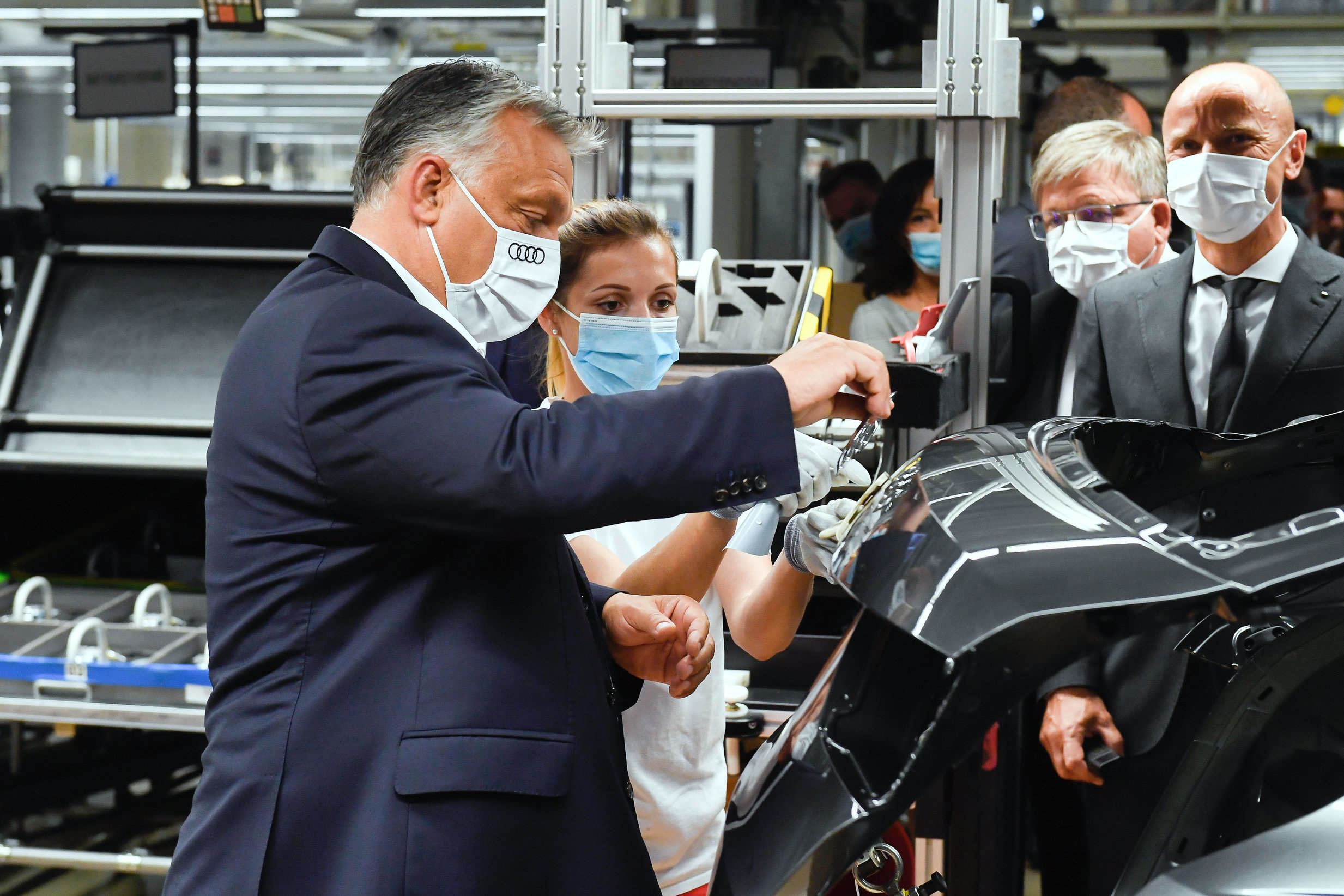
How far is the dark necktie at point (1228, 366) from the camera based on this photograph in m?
2.03

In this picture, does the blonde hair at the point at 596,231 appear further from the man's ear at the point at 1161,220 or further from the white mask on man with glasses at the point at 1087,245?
the man's ear at the point at 1161,220

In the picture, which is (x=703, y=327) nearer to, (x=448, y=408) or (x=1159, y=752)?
(x=1159, y=752)

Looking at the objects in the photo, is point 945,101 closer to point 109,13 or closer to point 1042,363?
point 1042,363

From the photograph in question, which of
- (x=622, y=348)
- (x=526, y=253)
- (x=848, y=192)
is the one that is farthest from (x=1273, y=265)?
(x=848, y=192)

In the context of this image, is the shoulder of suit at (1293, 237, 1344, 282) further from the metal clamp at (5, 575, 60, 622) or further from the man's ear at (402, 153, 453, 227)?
the metal clamp at (5, 575, 60, 622)

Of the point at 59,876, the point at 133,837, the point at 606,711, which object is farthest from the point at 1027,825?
the point at 59,876

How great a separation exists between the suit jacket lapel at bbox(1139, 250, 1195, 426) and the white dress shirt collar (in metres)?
0.03

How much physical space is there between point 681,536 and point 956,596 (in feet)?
2.10

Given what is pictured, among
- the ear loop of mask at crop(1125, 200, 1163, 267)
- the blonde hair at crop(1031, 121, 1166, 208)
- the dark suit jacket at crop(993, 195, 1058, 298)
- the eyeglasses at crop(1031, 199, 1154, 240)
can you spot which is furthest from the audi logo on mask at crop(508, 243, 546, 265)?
the dark suit jacket at crop(993, 195, 1058, 298)

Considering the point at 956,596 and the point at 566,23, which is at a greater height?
the point at 566,23

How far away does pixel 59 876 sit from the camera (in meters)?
3.52

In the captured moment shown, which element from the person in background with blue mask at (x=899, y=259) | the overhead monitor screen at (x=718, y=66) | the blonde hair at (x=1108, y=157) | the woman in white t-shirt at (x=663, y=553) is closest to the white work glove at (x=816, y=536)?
the woman in white t-shirt at (x=663, y=553)

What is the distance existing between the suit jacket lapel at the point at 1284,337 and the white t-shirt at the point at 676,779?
0.90m

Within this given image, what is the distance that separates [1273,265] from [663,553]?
1.12 m
